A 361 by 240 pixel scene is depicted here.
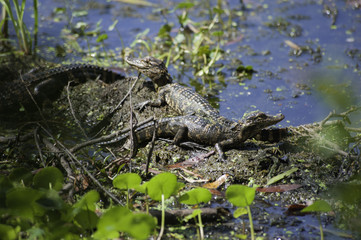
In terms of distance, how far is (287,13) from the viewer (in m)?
8.45

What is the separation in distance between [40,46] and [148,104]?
3.11 m

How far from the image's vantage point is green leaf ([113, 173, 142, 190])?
331cm

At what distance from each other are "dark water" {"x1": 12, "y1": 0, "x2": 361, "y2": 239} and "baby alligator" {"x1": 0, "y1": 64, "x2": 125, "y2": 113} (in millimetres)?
1019

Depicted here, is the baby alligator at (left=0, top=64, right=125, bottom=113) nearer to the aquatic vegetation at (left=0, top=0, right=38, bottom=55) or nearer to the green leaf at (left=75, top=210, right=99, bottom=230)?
the aquatic vegetation at (left=0, top=0, right=38, bottom=55)

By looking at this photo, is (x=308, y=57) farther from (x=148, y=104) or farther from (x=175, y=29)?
(x=148, y=104)

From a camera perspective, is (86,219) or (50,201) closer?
(50,201)

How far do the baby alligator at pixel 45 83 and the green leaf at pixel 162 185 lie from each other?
3501mm

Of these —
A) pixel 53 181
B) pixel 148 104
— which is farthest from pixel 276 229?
pixel 148 104

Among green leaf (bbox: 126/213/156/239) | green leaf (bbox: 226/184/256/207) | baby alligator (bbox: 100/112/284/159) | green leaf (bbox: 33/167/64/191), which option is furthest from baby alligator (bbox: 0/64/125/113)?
green leaf (bbox: 126/213/156/239)

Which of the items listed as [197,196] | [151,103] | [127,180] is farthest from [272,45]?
[127,180]

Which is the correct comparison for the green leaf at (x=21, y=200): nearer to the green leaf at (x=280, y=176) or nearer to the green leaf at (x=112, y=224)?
the green leaf at (x=112, y=224)

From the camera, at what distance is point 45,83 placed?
628 centimetres

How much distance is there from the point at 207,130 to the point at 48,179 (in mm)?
2053

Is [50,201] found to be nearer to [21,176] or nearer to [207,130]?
[21,176]
